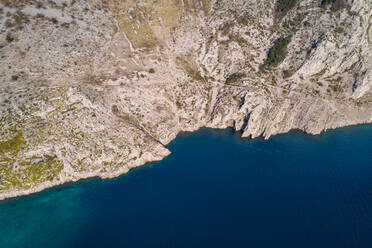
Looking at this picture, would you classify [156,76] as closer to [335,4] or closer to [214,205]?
[214,205]

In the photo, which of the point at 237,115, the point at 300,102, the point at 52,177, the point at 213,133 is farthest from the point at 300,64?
the point at 52,177

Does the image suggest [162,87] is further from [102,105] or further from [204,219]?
[204,219]

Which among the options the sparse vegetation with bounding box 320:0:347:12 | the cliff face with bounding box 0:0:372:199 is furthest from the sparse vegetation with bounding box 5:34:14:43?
the sparse vegetation with bounding box 320:0:347:12

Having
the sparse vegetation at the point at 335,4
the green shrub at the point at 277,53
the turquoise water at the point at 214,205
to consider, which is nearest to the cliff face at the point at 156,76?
the sparse vegetation at the point at 335,4

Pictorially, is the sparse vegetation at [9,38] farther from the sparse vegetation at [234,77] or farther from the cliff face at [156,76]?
the sparse vegetation at [234,77]

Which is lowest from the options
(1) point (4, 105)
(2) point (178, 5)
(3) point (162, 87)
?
(1) point (4, 105)

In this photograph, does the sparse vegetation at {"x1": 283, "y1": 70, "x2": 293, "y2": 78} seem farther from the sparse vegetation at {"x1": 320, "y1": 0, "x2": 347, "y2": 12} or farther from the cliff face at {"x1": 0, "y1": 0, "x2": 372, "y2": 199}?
the sparse vegetation at {"x1": 320, "y1": 0, "x2": 347, "y2": 12}

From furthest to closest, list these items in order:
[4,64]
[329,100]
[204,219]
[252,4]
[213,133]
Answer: [252,4], [329,100], [213,133], [4,64], [204,219]
